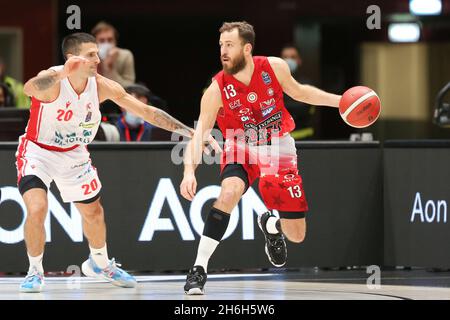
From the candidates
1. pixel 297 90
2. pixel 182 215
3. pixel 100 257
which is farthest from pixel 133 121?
pixel 297 90

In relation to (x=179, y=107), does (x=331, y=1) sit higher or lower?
higher

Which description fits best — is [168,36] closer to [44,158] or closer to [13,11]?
[13,11]

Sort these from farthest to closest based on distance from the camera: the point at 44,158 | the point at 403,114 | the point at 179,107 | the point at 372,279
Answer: the point at 403,114 → the point at 179,107 → the point at 372,279 → the point at 44,158

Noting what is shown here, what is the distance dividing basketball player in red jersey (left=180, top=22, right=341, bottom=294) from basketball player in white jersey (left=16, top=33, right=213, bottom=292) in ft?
1.22

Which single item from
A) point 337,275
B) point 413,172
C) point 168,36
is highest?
point 168,36

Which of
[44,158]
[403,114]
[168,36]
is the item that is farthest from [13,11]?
[44,158]

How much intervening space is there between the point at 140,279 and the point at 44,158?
1.80 metres

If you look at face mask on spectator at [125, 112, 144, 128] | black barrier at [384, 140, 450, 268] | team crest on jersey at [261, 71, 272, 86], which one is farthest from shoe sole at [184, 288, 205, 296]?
face mask on spectator at [125, 112, 144, 128]

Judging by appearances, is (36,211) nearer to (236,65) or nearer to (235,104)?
(235,104)

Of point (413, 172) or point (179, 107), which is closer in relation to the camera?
point (413, 172)

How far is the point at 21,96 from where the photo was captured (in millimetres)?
14711

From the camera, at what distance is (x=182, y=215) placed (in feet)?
37.9

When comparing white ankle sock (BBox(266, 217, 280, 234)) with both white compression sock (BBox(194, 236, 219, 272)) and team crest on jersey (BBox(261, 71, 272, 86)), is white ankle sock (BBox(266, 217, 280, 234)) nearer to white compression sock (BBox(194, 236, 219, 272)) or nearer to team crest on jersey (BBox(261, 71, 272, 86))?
white compression sock (BBox(194, 236, 219, 272))

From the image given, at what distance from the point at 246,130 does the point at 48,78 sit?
1.59 m
